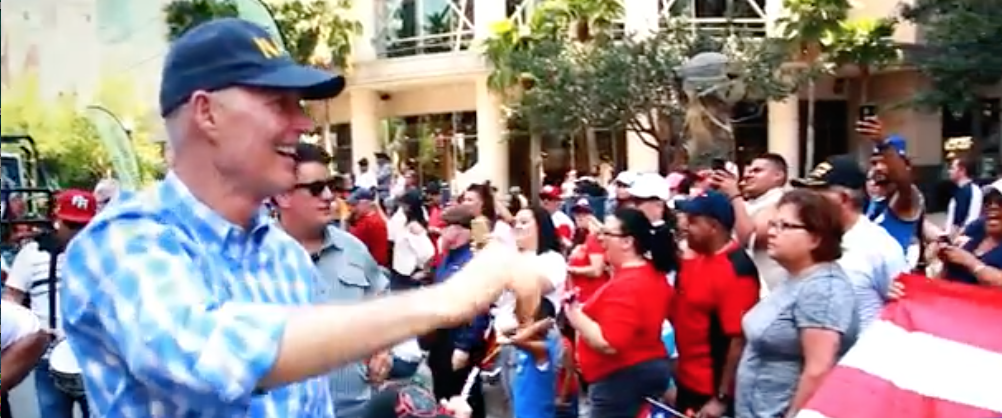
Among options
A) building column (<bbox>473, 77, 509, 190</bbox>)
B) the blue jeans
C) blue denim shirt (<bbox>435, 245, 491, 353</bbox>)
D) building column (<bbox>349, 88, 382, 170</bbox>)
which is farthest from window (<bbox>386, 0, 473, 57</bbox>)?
the blue jeans

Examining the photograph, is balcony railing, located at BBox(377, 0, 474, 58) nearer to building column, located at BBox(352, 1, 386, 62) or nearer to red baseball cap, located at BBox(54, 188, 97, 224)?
building column, located at BBox(352, 1, 386, 62)

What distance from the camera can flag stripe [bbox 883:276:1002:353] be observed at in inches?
164

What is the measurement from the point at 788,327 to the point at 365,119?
2991 cm

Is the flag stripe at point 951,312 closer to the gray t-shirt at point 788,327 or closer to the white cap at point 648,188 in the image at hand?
the gray t-shirt at point 788,327

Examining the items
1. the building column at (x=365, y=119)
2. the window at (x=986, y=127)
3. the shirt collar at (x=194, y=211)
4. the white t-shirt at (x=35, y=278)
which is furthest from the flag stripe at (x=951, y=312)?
the building column at (x=365, y=119)

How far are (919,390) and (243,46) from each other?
3.08m

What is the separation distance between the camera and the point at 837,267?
474cm

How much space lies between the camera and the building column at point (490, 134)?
28.5m

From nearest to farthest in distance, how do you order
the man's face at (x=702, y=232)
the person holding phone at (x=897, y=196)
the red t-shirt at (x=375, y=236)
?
1. the man's face at (x=702, y=232)
2. the person holding phone at (x=897, y=196)
3. the red t-shirt at (x=375, y=236)

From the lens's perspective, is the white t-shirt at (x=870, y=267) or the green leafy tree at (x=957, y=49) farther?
the green leafy tree at (x=957, y=49)

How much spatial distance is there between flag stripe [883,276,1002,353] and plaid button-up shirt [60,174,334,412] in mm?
2948

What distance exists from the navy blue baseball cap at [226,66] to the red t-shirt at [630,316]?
394cm

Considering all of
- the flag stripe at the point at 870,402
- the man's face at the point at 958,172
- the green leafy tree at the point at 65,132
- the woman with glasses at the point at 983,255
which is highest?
the green leafy tree at the point at 65,132

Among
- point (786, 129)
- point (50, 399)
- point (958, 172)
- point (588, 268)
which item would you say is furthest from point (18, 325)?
point (786, 129)
